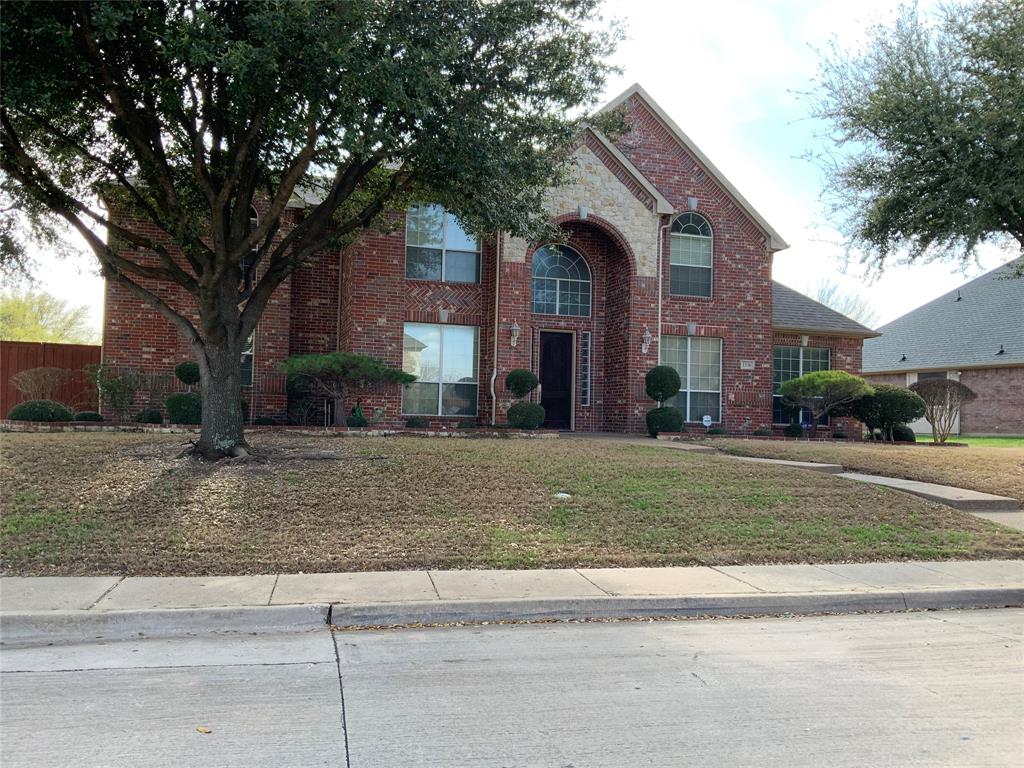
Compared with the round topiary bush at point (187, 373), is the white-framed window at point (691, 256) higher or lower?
higher

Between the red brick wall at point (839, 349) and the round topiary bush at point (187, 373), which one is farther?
the red brick wall at point (839, 349)

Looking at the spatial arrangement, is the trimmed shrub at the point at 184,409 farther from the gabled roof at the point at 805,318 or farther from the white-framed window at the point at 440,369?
the gabled roof at the point at 805,318

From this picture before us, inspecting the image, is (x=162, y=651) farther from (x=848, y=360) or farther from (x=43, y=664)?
(x=848, y=360)

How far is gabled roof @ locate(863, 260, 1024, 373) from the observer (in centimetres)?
3017

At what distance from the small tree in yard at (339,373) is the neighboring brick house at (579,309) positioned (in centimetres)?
102

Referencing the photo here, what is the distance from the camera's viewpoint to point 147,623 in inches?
231

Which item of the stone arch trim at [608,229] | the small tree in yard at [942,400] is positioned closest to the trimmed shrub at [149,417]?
the stone arch trim at [608,229]

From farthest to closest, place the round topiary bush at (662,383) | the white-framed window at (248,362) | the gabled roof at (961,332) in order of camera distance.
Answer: the gabled roof at (961,332) < the round topiary bush at (662,383) < the white-framed window at (248,362)

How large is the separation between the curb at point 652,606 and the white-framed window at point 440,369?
39.3ft

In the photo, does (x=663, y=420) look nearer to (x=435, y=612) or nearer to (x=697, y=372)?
(x=697, y=372)

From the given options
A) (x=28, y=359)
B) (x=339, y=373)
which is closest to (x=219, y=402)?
(x=339, y=373)

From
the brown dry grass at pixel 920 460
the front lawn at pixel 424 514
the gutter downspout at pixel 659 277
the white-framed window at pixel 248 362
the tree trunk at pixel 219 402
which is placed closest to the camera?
the front lawn at pixel 424 514

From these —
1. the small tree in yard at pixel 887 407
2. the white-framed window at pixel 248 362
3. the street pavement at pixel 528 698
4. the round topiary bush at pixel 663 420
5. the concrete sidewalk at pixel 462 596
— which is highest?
the white-framed window at pixel 248 362

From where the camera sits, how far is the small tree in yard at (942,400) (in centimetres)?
1995
